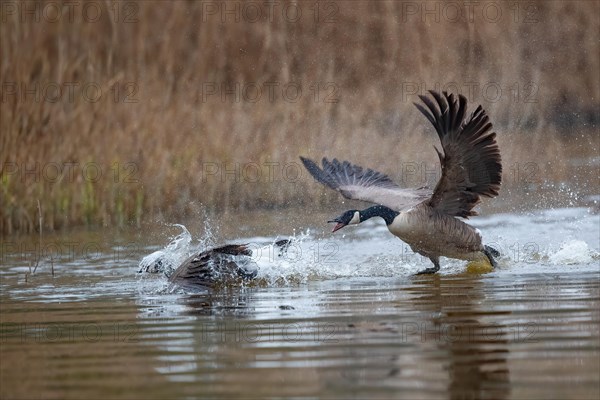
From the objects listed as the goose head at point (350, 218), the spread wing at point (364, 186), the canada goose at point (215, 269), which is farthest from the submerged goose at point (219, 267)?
the spread wing at point (364, 186)

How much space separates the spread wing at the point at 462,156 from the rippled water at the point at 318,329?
Result: 619mm

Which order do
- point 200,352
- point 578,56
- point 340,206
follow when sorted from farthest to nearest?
point 578,56 < point 340,206 < point 200,352

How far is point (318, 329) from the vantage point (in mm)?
6117

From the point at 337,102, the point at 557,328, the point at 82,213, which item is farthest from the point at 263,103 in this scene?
the point at 557,328

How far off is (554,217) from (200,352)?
7.10m

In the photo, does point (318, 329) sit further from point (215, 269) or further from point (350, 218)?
point (350, 218)

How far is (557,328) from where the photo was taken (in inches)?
226

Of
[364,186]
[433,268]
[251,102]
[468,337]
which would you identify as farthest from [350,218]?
[251,102]

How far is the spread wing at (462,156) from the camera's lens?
8680 millimetres

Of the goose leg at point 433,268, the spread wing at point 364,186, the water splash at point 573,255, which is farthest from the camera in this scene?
the spread wing at point 364,186

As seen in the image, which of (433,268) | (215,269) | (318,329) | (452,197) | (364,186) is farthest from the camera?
(364,186)

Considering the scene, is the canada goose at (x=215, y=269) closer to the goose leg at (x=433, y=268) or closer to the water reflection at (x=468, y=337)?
the water reflection at (x=468, y=337)

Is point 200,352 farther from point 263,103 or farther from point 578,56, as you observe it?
point 578,56

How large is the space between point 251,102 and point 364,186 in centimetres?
451
